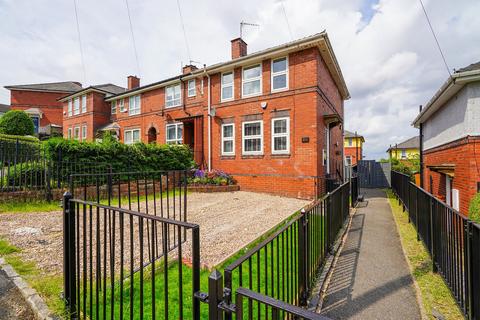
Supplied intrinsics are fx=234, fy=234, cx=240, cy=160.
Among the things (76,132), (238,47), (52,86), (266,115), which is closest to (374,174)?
(266,115)

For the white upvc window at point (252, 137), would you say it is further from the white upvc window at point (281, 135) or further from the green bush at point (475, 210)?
the green bush at point (475, 210)

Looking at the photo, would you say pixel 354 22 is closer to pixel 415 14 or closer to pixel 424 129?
pixel 415 14

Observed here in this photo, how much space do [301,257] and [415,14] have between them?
6.68m

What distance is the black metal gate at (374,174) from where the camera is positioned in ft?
61.0

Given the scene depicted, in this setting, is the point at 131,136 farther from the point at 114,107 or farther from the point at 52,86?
the point at 52,86

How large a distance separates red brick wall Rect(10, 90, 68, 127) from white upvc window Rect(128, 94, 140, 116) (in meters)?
Result: 17.8

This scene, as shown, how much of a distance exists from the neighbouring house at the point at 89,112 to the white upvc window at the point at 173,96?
6.79 m

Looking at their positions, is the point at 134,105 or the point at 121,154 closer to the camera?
the point at 121,154

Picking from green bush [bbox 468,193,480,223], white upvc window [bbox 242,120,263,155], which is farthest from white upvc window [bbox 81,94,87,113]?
green bush [bbox 468,193,480,223]

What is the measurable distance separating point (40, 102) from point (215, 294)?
1565 inches

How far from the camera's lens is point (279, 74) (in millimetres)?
11766

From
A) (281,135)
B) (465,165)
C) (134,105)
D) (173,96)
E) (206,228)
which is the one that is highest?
(134,105)

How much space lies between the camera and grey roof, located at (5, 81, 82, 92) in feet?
98.0

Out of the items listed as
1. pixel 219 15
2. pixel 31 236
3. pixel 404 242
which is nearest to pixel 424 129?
pixel 404 242
